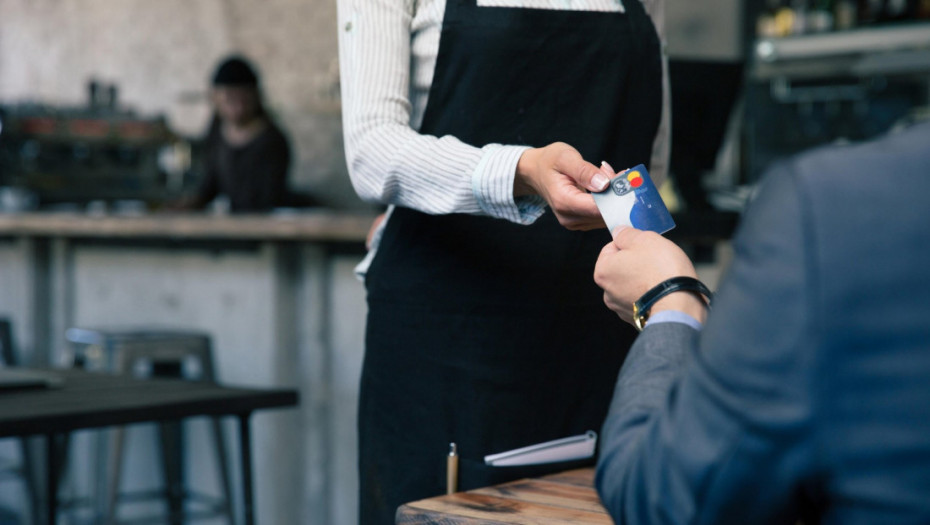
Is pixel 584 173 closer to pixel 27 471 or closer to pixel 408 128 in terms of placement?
pixel 408 128

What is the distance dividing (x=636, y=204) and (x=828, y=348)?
1.37ft

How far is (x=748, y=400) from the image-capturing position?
57 centimetres

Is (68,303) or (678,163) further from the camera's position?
(68,303)

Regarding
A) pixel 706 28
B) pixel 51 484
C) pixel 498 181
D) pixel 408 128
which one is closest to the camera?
pixel 498 181

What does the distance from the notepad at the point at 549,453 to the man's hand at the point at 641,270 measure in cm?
42

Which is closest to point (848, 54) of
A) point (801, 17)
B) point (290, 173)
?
point (801, 17)

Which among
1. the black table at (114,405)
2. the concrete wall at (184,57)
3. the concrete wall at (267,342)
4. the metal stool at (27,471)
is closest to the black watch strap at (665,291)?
the black table at (114,405)

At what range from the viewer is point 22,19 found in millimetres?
7762

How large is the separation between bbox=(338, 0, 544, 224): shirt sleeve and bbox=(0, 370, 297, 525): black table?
68 cm

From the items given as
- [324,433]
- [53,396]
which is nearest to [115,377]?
[53,396]

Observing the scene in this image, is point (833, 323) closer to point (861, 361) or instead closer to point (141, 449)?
point (861, 361)

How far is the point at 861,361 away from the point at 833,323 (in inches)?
1.0

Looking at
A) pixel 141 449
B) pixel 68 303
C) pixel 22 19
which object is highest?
pixel 22 19

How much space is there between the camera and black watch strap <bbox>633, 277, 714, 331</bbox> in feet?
2.56
